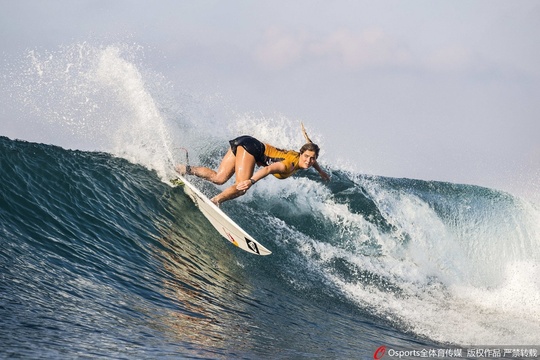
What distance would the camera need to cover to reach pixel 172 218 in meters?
8.80

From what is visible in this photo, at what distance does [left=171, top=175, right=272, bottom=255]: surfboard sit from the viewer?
772 cm

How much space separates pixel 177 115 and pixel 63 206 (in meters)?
5.04

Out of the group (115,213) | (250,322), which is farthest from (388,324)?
(115,213)

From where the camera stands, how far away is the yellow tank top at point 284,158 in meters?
7.73

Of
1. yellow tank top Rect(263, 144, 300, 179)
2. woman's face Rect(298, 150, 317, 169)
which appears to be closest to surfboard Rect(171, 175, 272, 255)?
yellow tank top Rect(263, 144, 300, 179)

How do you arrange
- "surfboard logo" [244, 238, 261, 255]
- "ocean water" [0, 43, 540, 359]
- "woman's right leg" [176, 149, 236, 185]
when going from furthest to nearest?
1. "woman's right leg" [176, 149, 236, 185]
2. "surfboard logo" [244, 238, 261, 255]
3. "ocean water" [0, 43, 540, 359]

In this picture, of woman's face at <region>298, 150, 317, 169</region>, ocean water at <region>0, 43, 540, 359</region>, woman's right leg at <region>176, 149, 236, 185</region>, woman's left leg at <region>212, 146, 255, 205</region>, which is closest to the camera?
ocean water at <region>0, 43, 540, 359</region>

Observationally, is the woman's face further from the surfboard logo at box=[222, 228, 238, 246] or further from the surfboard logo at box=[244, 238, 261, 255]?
Answer: the surfboard logo at box=[222, 228, 238, 246]

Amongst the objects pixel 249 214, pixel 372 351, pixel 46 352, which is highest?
pixel 249 214

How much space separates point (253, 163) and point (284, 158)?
0.45 metres

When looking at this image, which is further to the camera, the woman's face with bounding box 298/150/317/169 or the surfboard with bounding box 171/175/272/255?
the surfboard with bounding box 171/175/272/255

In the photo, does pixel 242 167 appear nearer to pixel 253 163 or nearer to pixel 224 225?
pixel 253 163

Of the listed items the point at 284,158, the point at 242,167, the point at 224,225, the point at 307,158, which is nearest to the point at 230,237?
the point at 224,225

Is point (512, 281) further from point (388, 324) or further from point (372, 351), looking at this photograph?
point (372, 351)
